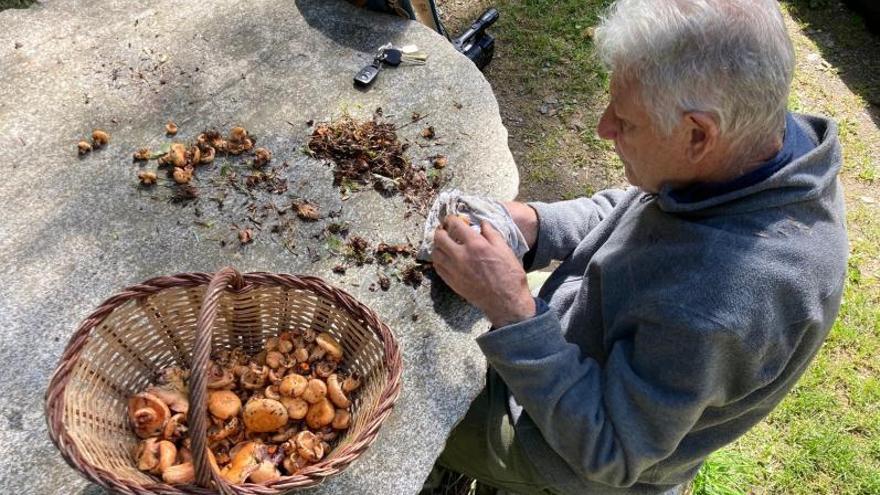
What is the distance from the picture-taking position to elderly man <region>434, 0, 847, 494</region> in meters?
1.45

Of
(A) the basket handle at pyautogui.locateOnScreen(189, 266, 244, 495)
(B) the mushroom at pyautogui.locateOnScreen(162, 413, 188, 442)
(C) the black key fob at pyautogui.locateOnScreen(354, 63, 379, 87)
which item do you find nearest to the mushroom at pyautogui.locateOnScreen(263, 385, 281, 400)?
(B) the mushroom at pyautogui.locateOnScreen(162, 413, 188, 442)

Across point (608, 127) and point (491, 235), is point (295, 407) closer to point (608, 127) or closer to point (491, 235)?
point (491, 235)

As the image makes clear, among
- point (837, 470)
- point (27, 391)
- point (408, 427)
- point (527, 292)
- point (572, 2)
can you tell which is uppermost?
point (527, 292)

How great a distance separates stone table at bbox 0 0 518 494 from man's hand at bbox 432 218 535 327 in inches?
8.4

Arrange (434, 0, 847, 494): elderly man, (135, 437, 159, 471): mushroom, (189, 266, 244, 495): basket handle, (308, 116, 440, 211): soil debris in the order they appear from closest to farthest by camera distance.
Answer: (189, 266, 244, 495): basket handle, (434, 0, 847, 494): elderly man, (135, 437, 159, 471): mushroom, (308, 116, 440, 211): soil debris

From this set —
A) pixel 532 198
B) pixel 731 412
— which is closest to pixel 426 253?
pixel 731 412

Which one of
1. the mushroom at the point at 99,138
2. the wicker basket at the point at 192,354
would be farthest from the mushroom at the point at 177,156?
the wicker basket at the point at 192,354

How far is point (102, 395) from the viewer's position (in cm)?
167

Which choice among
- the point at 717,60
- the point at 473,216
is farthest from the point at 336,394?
the point at 717,60

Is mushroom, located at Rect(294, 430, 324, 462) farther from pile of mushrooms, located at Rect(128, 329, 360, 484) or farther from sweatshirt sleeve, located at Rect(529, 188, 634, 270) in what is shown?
sweatshirt sleeve, located at Rect(529, 188, 634, 270)

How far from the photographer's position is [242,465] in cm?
157

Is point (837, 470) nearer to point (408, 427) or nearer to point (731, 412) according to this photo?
point (731, 412)

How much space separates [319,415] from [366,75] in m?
1.47

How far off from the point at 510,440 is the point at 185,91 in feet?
5.83
